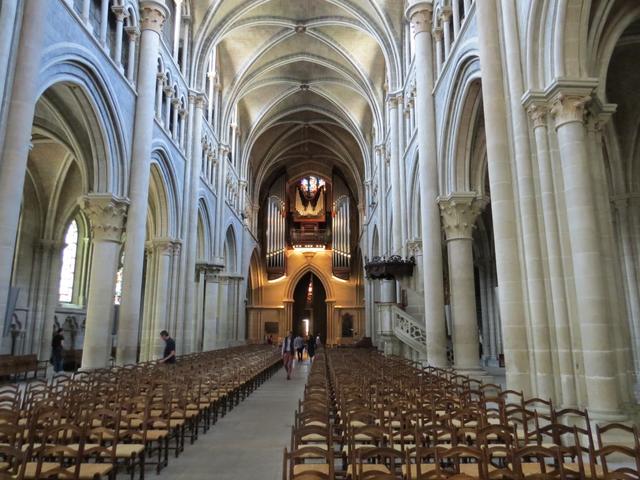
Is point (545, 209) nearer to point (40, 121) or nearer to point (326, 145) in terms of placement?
point (40, 121)

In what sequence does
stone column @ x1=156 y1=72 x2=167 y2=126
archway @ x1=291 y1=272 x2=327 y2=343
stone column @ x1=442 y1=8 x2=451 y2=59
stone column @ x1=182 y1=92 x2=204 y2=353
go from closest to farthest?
stone column @ x1=442 y1=8 x2=451 y2=59 < stone column @ x1=156 y1=72 x2=167 y2=126 < stone column @ x1=182 y1=92 x2=204 y2=353 < archway @ x1=291 y1=272 x2=327 y2=343

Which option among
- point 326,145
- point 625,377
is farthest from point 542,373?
point 326,145

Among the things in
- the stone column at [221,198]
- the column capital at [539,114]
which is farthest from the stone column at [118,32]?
the stone column at [221,198]

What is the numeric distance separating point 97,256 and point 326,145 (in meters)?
28.5

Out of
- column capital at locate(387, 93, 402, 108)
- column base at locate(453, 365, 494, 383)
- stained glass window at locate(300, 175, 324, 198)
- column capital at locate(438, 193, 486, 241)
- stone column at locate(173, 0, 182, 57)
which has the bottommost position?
column base at locate(453, 365, 494, 383)

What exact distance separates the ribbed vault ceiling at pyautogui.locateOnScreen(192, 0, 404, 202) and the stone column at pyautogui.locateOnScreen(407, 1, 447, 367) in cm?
587

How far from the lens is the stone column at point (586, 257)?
6699 mm

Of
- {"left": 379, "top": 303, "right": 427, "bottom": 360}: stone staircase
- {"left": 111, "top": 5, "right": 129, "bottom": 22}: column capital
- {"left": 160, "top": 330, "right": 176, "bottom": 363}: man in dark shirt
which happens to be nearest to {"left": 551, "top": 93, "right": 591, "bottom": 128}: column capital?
{"left": 379, "top": 303, "right": 427, "bottom": 360}: stone staircase

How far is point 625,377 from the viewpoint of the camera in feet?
22.6

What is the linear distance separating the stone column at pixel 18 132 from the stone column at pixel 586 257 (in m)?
9.02

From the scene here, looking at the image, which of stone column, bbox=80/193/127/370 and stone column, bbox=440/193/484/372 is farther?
stone column, bbox=80/193/127/370

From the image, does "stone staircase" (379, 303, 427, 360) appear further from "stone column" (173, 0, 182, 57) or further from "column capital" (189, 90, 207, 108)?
"stone column" (173, 0, 182, 57)

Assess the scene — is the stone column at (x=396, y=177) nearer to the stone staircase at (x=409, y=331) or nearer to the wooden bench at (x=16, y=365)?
the stone staircase at (x=409, y=331)

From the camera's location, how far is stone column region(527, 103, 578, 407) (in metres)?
7.29
